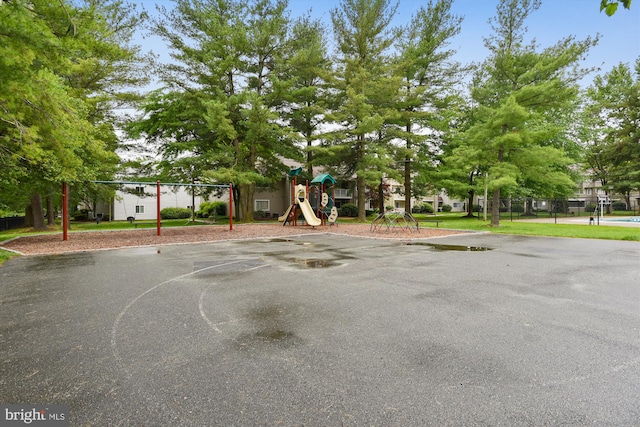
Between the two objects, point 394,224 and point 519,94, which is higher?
point 519,94

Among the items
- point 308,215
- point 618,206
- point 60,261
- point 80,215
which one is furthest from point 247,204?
point 618,206

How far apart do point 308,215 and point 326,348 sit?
16089mm

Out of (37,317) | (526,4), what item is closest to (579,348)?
(37,317)

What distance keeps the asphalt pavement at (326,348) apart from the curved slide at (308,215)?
12.2 m

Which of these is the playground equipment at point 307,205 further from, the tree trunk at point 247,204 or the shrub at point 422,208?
the shrub at point 422,208

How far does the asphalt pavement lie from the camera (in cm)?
218

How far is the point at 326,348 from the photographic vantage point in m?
3.10

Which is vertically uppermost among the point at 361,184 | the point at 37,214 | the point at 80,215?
the point at 361,184

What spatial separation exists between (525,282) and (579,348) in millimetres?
2929

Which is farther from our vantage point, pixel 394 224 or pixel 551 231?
pixel 394 224

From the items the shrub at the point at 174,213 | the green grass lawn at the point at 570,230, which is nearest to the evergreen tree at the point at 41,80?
the green grass lawn at the point at 570,230

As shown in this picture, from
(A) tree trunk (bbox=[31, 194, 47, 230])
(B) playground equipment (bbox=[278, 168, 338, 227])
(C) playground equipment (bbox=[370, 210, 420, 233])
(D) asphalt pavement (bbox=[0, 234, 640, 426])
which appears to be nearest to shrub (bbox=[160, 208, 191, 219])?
(A) tree trunk (bbox=[31, 194, 47, 230])

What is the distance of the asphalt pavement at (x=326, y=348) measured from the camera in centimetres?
218

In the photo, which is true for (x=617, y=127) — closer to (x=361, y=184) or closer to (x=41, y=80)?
(x=361, y=184)
